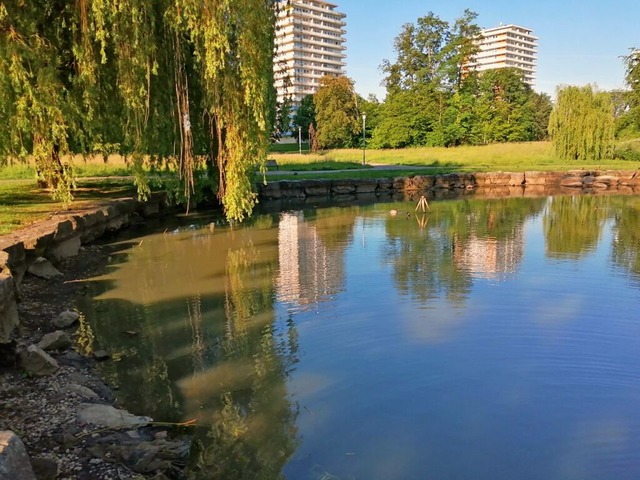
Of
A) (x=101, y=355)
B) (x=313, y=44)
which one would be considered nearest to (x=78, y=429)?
(x=101, y=355)

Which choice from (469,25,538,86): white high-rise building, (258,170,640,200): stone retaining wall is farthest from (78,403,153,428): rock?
(469,25,538,86): white high-rise building

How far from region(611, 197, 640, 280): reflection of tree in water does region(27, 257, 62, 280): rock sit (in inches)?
446

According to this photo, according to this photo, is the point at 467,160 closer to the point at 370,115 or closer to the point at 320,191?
the point at 320,191

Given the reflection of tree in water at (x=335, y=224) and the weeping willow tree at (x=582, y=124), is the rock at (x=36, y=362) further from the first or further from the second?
the weeping willow tree at (x=582, y=124)

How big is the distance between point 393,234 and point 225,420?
10.9 m

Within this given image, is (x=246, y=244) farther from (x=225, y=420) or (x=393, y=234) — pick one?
(x=225, y=420)

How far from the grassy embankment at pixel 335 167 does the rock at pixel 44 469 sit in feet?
21.6

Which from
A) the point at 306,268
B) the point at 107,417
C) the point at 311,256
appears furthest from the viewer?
the point at 311,256

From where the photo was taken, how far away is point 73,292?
9.05m

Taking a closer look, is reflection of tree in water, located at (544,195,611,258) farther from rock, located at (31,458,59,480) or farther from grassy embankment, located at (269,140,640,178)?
rock, located at (31,458,59,480)

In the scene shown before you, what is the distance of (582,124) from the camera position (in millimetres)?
35781

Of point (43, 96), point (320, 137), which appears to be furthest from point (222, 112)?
point (320, 137)

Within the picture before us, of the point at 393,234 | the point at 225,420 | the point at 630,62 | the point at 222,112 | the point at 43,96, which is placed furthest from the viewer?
the point at 630,62

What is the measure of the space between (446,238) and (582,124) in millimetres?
26764
